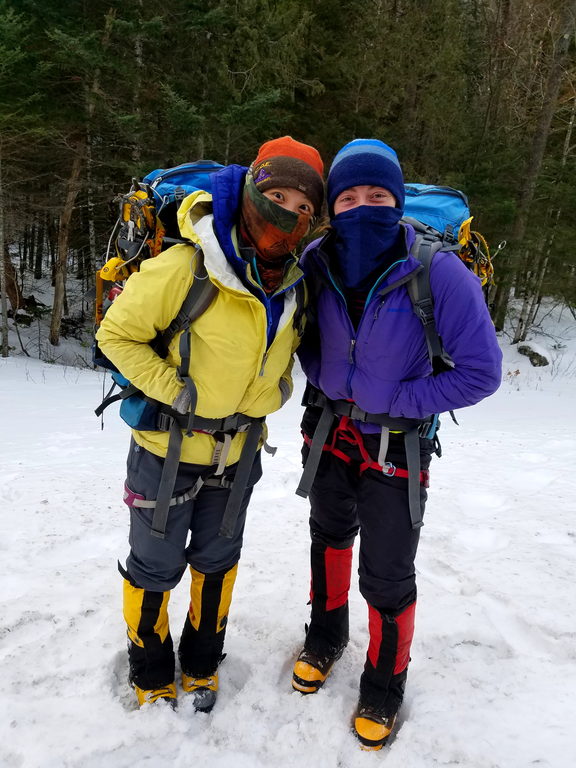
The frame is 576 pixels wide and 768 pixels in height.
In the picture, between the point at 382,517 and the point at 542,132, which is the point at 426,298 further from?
the point at 542,132

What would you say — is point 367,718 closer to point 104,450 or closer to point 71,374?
point 104,450

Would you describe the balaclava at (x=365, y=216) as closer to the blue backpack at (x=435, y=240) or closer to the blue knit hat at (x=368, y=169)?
the blue knit hat at (x=368, y=169)

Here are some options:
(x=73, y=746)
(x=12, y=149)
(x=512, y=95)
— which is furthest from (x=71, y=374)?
(x=512, y=95)

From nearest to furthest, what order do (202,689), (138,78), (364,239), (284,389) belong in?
(364,239)
(284,389)
(202,689)
(138,78)

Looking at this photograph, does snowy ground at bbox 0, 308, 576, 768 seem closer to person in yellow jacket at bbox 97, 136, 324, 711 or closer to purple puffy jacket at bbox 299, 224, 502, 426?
person in yellow jacket at bbox 97, 136, 324, 711

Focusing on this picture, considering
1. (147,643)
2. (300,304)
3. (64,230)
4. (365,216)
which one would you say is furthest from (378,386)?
(64,230)

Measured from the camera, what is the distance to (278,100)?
11.7 meters

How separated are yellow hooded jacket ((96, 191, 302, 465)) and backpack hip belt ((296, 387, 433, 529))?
1.32 ft

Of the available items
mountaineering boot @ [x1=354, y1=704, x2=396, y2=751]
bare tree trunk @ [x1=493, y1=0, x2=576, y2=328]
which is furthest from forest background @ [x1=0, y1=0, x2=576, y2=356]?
mountaineering boot @ [x1=354, y1=704, x2=396, y2=751]

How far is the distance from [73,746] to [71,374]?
10.8 metres

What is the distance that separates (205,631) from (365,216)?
6.97 feet

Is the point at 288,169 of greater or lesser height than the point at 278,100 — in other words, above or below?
below

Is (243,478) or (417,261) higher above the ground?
(417,261)

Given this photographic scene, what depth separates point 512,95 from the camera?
1731cm
